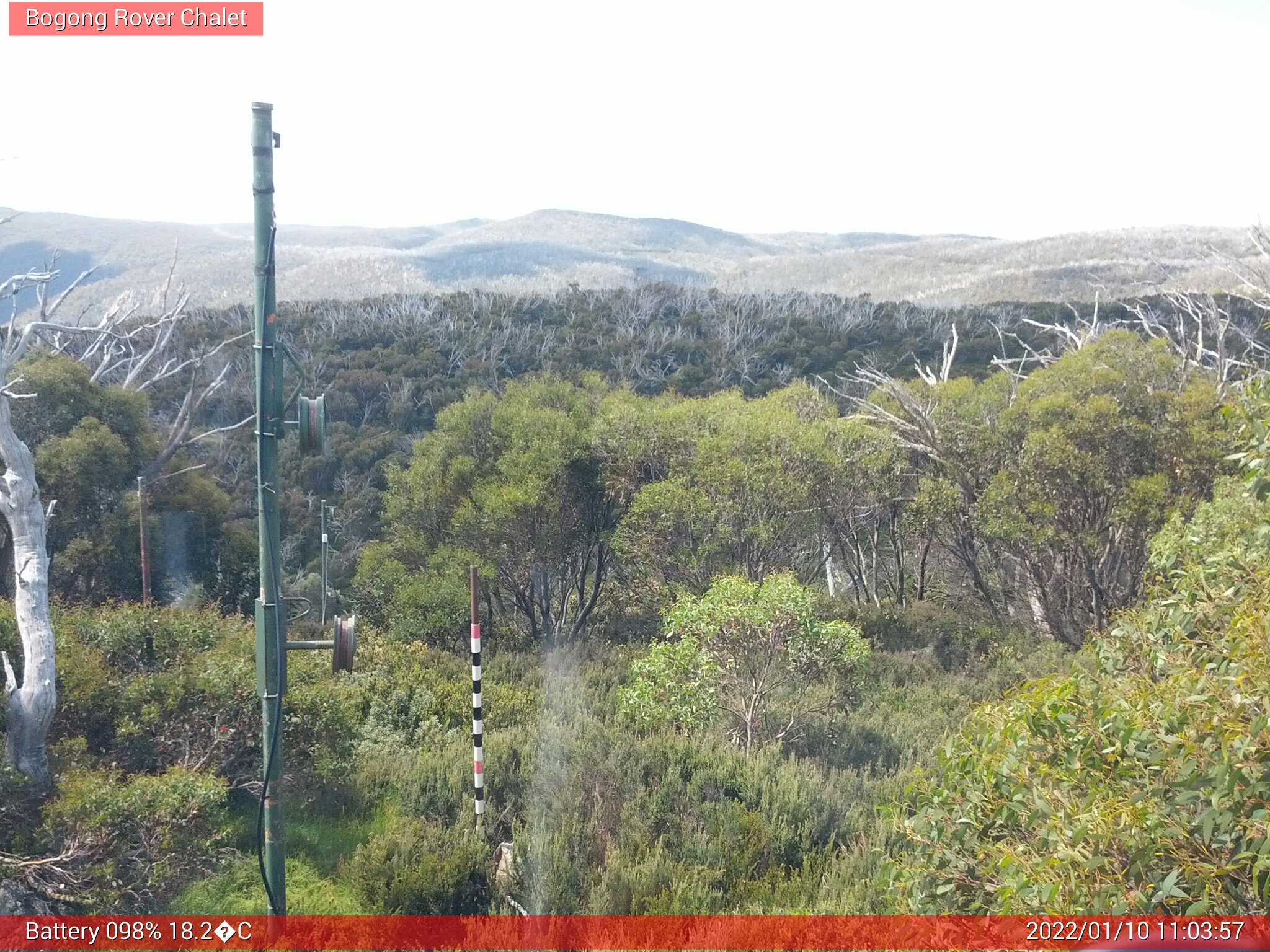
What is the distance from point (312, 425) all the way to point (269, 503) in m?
0.44

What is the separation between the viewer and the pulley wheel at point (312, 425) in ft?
15.3

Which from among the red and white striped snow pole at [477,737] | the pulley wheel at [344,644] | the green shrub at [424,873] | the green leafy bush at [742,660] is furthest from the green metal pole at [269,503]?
the green leafy bush at [742,660]

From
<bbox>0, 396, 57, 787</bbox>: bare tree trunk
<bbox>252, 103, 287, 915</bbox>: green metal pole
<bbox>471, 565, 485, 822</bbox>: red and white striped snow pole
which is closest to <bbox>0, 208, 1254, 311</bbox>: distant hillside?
<bbox>0, 396, 57, 787</bbox>: bare tree trunk

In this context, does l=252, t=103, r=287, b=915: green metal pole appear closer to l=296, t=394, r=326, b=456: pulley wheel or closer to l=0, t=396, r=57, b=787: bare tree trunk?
l=296, t=394, r=326, b=456: pulley wheel

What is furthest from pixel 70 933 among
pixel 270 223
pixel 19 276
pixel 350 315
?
pixel 350 315

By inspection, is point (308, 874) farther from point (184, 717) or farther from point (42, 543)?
point (42, 543)

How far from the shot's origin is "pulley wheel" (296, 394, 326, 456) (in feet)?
15.3

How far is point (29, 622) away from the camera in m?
7.21

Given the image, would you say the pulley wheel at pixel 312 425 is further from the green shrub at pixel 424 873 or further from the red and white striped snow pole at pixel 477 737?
the green shrub at pixel 424 873

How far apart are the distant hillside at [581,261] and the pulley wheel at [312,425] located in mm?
37956

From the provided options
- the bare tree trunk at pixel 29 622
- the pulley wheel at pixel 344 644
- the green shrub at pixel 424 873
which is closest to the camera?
the pulley wheel at pixel 344 644

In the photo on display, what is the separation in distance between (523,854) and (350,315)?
33.6 m

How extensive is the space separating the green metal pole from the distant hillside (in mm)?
37654

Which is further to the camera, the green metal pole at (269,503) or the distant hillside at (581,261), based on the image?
the distant hillside at (581,261)
